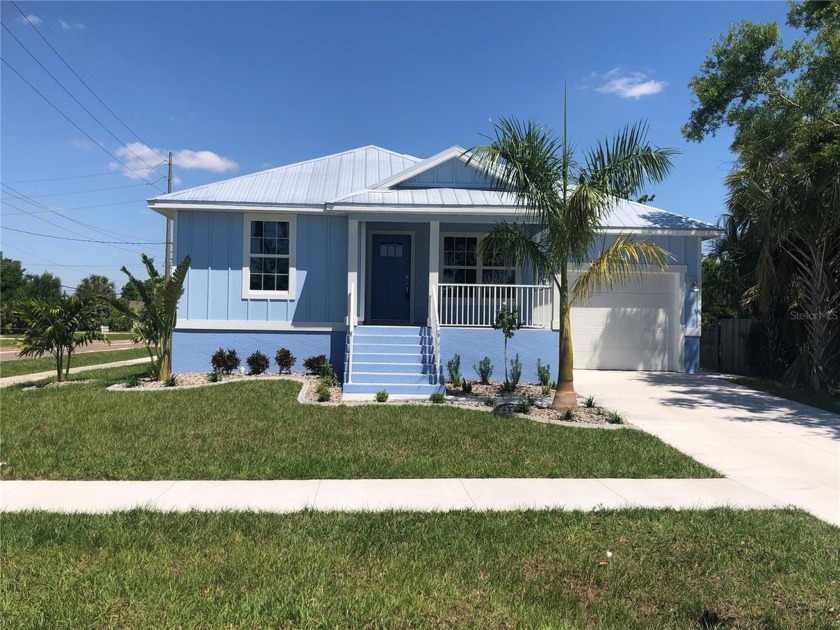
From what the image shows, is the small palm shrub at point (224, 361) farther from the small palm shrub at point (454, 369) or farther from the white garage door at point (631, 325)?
the white garage door at point (631, 325)

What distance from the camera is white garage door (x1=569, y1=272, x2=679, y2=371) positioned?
13844 mm

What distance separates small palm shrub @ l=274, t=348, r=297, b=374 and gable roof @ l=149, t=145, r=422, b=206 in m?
3.44

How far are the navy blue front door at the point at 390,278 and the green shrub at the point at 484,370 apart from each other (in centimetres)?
295

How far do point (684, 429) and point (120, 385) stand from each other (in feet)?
34.6

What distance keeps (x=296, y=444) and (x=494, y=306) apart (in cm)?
648

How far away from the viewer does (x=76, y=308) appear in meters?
11.9

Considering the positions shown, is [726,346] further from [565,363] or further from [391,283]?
[391,283]

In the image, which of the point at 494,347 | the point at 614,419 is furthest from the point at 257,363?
the point at 614,419

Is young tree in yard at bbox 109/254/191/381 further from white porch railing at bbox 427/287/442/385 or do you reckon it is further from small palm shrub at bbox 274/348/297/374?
white porch railing at bbox 427/287/442/385

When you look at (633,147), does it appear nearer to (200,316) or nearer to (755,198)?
(755,198)

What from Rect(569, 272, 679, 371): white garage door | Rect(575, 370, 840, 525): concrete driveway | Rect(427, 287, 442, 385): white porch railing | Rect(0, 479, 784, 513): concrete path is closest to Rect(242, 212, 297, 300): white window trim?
Rect(427, 287, 442, 385): white porch railing

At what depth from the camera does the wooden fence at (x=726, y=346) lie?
15.1 m

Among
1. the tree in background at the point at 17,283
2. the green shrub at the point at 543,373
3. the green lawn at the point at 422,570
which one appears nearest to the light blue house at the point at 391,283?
the green shrub at the point at 543,373

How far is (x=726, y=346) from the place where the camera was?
630 inches
